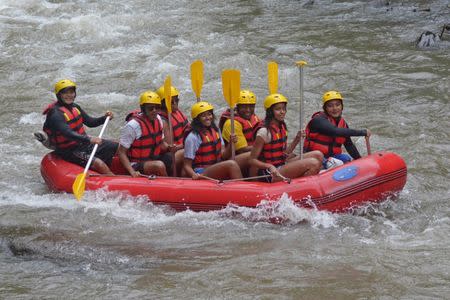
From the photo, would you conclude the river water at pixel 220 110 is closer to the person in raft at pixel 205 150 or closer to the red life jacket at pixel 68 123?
the person in raft at pixel 205 150

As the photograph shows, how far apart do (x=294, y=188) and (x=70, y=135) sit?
228 cm

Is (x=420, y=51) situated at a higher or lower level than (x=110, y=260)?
higher

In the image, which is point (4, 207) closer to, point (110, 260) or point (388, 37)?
point (110, 260)

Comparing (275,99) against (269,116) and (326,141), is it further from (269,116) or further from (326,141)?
(326,141)

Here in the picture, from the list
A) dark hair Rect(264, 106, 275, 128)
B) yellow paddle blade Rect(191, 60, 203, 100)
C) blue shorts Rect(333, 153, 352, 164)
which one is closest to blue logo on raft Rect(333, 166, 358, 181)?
blue shorts Rect(333, 153, 352, 164)

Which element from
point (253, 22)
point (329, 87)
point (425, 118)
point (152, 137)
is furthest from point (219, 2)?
point (152, 137)

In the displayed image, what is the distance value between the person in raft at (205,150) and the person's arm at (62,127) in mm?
1058

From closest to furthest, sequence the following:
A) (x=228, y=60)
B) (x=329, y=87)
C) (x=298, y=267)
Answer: (x=298, y=267)
(x=329, y=87)
(x=228, y=60)

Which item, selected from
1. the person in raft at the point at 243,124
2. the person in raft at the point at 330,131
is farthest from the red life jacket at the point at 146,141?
the person in raft at the point at 330,131

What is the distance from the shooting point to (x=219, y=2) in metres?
17.2

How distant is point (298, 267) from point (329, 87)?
18.7 ft

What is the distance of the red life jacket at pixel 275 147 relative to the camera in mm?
6707

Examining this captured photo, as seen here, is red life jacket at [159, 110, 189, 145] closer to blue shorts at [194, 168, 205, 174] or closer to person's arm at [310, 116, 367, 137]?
blue shorts at [194, 168, 205, 174]

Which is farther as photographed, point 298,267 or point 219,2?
point 219,2
